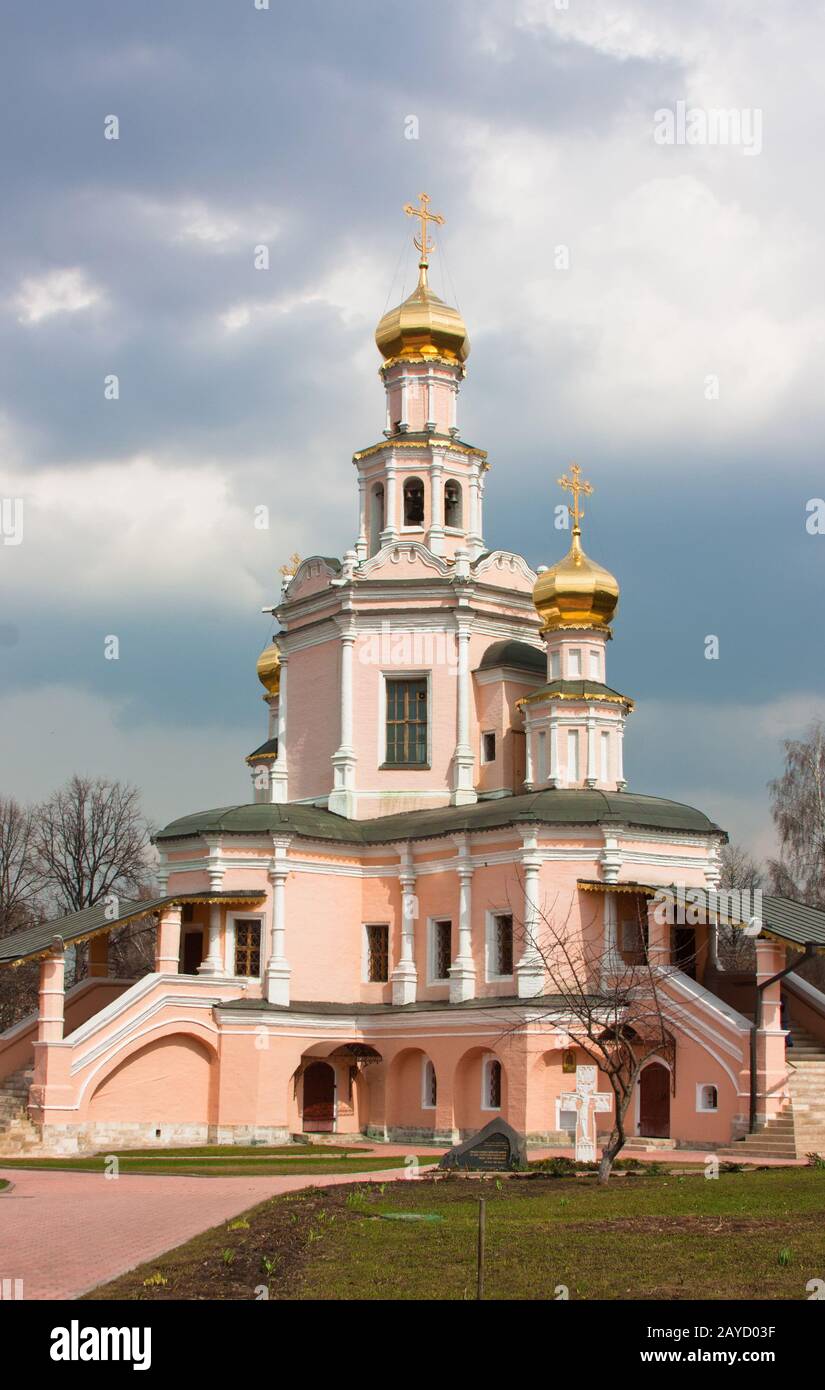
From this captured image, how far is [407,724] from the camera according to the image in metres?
39.8

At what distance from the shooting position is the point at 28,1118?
106 feet

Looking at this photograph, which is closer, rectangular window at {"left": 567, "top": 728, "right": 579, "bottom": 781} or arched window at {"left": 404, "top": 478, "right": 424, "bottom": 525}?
rectangular window at {"left": 567, "top": 728, "right": 579, "bottom": 781}

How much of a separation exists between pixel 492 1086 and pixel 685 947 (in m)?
4.98

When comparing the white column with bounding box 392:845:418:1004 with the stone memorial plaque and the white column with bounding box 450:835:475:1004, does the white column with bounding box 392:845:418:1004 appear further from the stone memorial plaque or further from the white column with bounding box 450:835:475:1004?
the stone memorial plaque

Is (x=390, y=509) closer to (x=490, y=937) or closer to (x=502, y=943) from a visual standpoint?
(x=490, y=937)

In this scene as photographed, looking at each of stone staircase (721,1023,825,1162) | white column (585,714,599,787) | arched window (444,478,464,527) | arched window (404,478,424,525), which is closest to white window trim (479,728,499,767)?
white column (585,714,599,787)

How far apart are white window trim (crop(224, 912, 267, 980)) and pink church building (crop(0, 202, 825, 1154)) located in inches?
1.9

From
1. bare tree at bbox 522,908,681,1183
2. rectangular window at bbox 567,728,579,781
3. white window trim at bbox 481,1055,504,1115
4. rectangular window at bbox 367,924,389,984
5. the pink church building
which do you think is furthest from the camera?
rectangular window at bbox 367,924,389,984

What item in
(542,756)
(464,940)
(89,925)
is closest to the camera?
→ (464,940)

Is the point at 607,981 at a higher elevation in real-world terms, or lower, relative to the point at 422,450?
lower

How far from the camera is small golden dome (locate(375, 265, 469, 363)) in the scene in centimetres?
4291

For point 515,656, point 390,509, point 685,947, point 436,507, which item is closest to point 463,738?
point 515,656

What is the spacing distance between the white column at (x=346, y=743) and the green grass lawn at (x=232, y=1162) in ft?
29.9
